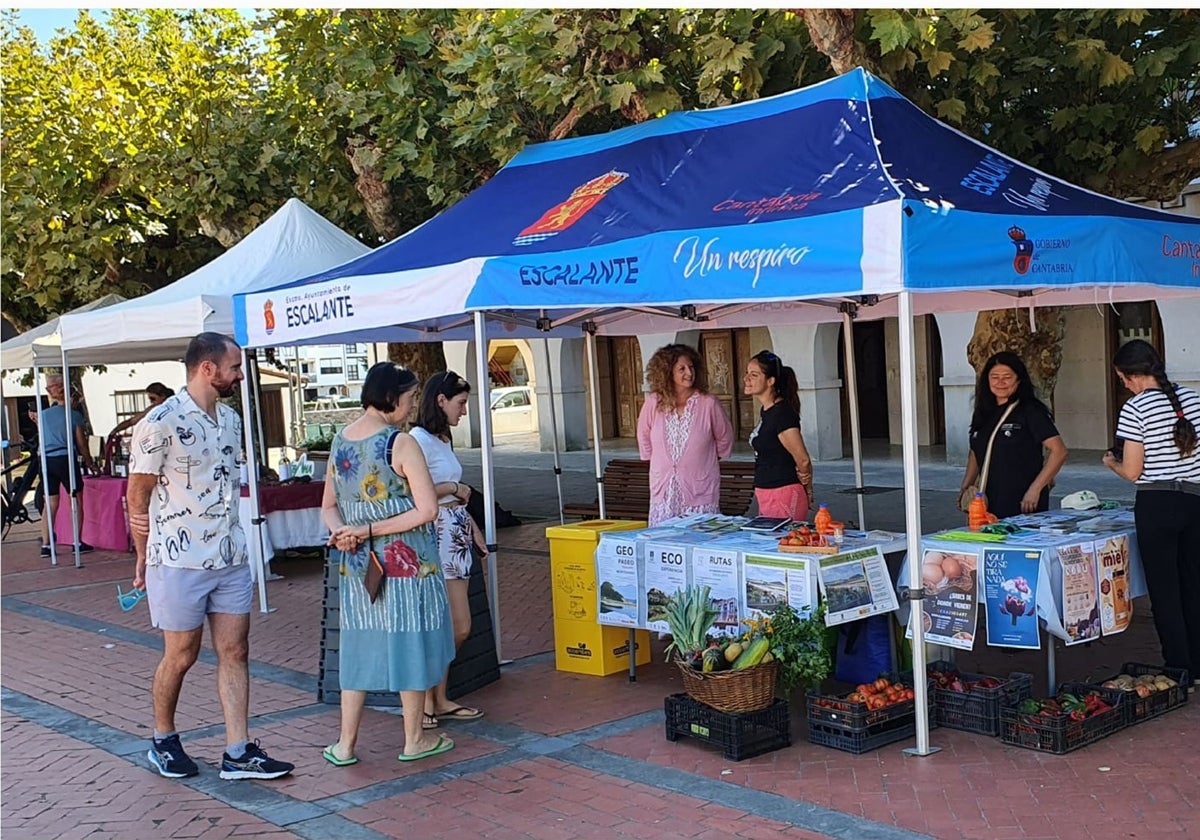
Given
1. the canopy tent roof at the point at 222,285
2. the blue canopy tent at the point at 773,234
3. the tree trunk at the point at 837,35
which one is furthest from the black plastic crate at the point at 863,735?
the canopy tent roof at the point at 222,285

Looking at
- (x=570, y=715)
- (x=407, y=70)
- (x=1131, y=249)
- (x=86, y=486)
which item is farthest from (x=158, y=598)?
(x=86, y=486)

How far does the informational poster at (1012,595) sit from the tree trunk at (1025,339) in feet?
12.4

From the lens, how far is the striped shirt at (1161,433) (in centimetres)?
573

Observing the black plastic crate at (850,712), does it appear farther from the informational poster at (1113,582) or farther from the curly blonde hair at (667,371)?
the curly blonde hair at (667,371)

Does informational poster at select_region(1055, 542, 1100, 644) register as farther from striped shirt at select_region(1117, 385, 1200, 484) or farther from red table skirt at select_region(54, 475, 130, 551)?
red table skirt at select_region(54, 475, 130, 551)

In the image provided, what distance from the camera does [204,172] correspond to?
45.1ft

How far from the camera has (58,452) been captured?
13539 millimetres

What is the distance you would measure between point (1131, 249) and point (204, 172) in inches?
427

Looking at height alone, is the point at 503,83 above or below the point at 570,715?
above

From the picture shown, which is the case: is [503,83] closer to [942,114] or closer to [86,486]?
[942,114]

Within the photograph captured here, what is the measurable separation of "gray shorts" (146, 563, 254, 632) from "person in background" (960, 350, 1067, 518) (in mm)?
4130

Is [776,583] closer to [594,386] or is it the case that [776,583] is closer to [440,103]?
[594,386]

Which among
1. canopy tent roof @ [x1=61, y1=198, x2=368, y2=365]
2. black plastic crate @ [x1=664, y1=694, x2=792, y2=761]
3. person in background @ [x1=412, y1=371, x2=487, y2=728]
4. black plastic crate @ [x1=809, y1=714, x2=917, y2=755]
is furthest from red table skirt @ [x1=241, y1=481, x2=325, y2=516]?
black plastic crate @ [x1=809, y1=714, x2=917, y2=755]

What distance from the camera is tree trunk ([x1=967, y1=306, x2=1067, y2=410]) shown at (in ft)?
30.3
